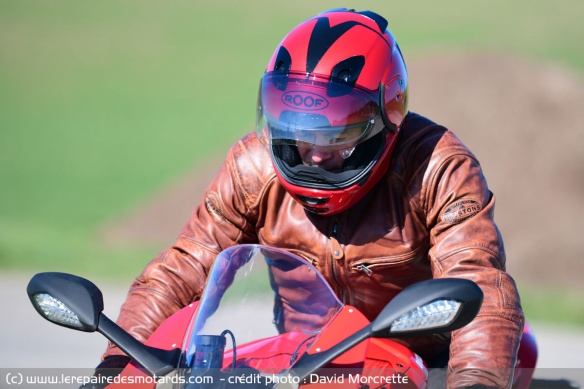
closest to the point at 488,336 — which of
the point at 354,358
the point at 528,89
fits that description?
the point at 354,358

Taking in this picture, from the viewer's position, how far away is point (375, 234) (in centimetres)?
390

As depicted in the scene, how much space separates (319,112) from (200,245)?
2.77ft

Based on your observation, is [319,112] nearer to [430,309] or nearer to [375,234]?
[375,234]

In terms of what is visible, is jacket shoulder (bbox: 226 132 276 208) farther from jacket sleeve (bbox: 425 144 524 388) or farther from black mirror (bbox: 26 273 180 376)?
black mirror (bbox: 26 273 180 376)

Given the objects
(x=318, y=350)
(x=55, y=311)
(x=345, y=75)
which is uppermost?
(x=345, y=75)

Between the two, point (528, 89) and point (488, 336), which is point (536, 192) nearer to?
point (528, 89)

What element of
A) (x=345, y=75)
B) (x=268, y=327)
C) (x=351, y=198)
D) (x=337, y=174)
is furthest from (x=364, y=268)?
(x=268, y=327)

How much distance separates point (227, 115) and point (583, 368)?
482 inches

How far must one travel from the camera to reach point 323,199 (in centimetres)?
373

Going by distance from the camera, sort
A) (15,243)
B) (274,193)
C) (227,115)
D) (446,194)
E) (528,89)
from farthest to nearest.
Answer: (227,115) < (528,89) < (15,243) < (274,193) < (446,194)

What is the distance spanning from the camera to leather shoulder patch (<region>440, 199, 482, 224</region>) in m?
3.65

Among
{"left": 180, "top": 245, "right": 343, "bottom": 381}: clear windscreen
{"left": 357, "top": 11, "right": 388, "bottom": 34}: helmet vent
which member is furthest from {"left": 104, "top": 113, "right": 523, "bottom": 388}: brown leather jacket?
{"left": 180, "top": 245, "right": 343, "bottom": 381}: clear windscreen

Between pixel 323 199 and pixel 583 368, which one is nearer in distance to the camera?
pixel 323 199

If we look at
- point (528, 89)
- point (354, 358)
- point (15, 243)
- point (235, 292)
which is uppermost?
point (235, 292)
